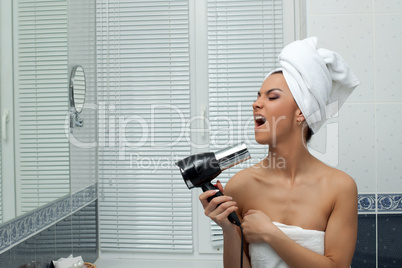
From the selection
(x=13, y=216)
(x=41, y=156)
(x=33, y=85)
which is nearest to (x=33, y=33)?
(x=33, y=85)

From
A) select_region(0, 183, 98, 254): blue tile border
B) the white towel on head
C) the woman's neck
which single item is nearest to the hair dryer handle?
the woman's neck

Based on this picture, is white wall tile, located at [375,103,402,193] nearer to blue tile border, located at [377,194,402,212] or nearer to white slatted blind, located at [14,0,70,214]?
blue tile border, located at [377,194,402,212]

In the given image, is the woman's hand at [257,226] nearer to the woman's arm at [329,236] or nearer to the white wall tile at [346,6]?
the woman's arm at [329,236]

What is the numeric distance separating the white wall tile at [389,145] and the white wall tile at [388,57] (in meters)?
0.06

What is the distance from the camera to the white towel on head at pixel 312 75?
985 mm

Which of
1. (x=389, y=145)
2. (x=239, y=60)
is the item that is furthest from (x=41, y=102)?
(x=389, y=145)

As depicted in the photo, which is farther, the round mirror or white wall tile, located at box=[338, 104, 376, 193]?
the round mirror

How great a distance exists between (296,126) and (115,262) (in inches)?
54.8

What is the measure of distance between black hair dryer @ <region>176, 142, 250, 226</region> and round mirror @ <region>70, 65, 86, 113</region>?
88 centimetres

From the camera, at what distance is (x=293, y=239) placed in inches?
38.7

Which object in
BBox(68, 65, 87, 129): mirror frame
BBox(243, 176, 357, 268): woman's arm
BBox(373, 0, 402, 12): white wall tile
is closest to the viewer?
BBox(243, 176, 357, 268): woman's arm

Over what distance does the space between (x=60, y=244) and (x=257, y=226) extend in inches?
38.4

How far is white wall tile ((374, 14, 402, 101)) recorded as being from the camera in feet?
4.99

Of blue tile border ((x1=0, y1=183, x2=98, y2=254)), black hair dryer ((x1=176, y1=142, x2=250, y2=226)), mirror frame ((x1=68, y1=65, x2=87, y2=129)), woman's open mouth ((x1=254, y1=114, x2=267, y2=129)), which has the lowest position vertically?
blue tile border ((x1=0, y1=183, x2=98, y2=254))
